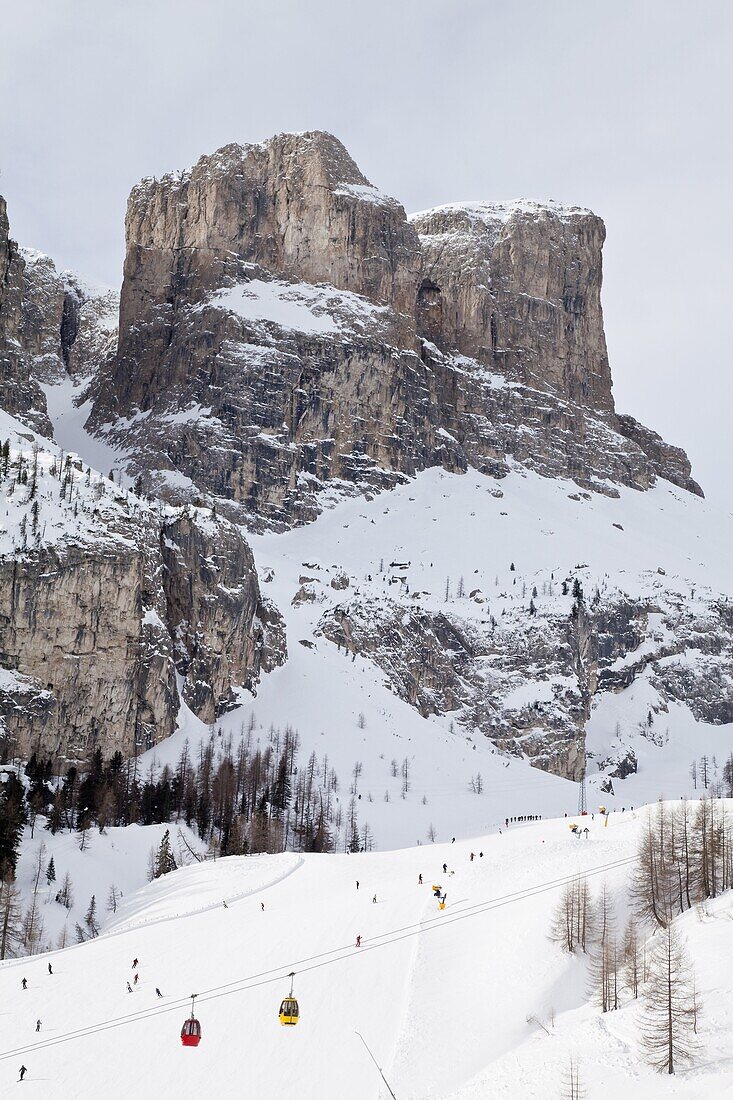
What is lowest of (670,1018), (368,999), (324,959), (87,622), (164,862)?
(368,999)

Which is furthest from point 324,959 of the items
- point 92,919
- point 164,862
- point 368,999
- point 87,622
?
point 87,622

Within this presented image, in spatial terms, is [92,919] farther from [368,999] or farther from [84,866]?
[368,999]

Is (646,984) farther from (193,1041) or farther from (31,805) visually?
(31,805)

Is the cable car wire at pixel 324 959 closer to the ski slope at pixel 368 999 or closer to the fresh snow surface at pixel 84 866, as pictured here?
the ski slope at pixel 368 999

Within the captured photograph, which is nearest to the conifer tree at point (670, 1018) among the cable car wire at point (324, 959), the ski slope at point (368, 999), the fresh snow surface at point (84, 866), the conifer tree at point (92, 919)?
the ski slope at point (368, 999)

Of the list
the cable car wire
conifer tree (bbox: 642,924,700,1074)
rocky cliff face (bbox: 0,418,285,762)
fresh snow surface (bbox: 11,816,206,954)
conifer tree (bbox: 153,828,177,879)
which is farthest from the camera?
rocky cliff face (bbox: 0,418,285,762)

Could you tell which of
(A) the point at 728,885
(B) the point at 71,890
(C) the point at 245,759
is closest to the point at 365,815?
(C) the point at 245,759

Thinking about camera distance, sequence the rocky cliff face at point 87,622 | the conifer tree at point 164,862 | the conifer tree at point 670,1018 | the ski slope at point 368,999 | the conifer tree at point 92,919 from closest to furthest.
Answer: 1. the conifer tree at point 670,1018
2. the ski slope at point 368,999
3. the conifer tree at point 92,919
4. the conifer tree at point 164,862
5. the rocky cliff face at point 87,622

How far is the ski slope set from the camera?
44031 mm

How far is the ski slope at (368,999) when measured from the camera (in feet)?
144

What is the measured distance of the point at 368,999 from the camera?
179 ft

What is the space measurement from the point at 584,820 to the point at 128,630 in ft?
272

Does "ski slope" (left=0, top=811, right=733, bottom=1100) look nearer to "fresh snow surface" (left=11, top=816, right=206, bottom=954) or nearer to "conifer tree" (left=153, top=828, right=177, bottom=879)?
"fresh snow surface" (left=11, top=816, right=206, bottom=954)

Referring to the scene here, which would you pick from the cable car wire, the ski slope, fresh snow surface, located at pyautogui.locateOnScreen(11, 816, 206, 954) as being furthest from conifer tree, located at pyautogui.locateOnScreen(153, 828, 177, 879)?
the cable car wire
